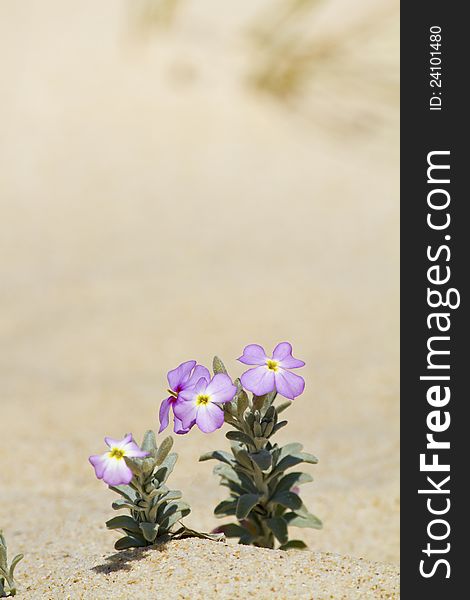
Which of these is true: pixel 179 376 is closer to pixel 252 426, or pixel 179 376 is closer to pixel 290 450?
pixel 252 426

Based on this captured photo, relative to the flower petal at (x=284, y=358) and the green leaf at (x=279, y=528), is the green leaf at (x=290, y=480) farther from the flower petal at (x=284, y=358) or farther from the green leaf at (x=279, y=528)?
the flower petal at (x=284, y=358)

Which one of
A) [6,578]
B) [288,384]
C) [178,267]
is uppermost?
[178,267]

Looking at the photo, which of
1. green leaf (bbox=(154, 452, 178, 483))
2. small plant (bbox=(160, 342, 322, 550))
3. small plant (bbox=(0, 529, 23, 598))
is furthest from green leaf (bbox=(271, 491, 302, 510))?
small plant (bbox=(0, 529, 23, 598))

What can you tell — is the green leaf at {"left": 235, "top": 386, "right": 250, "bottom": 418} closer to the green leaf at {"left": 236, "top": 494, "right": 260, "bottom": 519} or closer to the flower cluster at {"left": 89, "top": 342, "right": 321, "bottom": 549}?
the flower cluster at {"left": 89, "top": 342, "right": 321, "bottom": 549}

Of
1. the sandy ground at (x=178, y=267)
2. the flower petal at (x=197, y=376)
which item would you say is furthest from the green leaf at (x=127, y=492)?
the flower petal at (x=197, y=376)

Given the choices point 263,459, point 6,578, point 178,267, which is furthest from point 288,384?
point 178,267

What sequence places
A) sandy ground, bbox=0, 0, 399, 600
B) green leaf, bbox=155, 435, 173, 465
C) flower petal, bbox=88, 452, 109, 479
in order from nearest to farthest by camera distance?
flower petal, bbox=88, 452, 109, 479 < green leaf, bbox=155, 435, 173, 465 < sandy ground, bbox=0, 0, 399, 600

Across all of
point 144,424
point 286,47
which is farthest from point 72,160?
point 144,424

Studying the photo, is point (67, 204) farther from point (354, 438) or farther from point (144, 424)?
point (354, 438)
